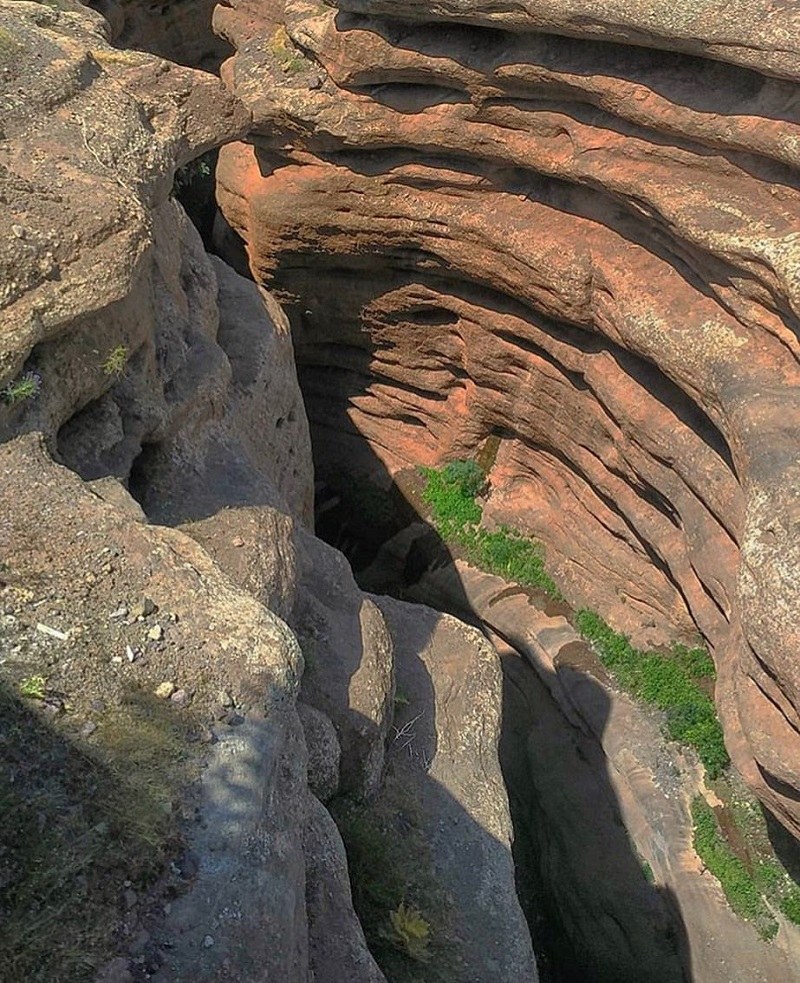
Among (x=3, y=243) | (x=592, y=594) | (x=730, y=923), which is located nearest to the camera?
(x=3, y=243)

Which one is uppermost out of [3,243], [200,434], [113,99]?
[113,99]

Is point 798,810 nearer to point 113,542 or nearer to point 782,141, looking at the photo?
point 782,141

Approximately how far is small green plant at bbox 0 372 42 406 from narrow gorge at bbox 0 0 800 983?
0.09 feet

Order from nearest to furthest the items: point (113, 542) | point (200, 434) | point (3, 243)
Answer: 1. point (113, 542)
2. point (3, 243)
3. point (200, 434)

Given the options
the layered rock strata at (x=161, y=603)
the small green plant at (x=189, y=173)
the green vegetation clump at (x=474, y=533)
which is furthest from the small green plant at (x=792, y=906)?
the small green plant at (x=189, y=173)

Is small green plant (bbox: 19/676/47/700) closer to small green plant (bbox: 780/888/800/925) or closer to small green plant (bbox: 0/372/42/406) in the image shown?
small green plant (bbox: 0/372/42/406)

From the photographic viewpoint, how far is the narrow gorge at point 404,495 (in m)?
3.98

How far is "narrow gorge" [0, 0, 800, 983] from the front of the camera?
3.98 metres

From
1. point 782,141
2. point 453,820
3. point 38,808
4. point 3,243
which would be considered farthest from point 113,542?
point 782,141

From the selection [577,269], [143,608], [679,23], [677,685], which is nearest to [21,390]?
[143,608]

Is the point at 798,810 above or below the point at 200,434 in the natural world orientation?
below

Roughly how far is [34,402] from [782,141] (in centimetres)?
585

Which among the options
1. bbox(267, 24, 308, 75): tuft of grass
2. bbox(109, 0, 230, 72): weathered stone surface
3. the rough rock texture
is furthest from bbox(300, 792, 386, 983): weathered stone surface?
bbox(109, 0, 230, 72): weathered stone surface

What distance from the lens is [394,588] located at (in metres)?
12.4
